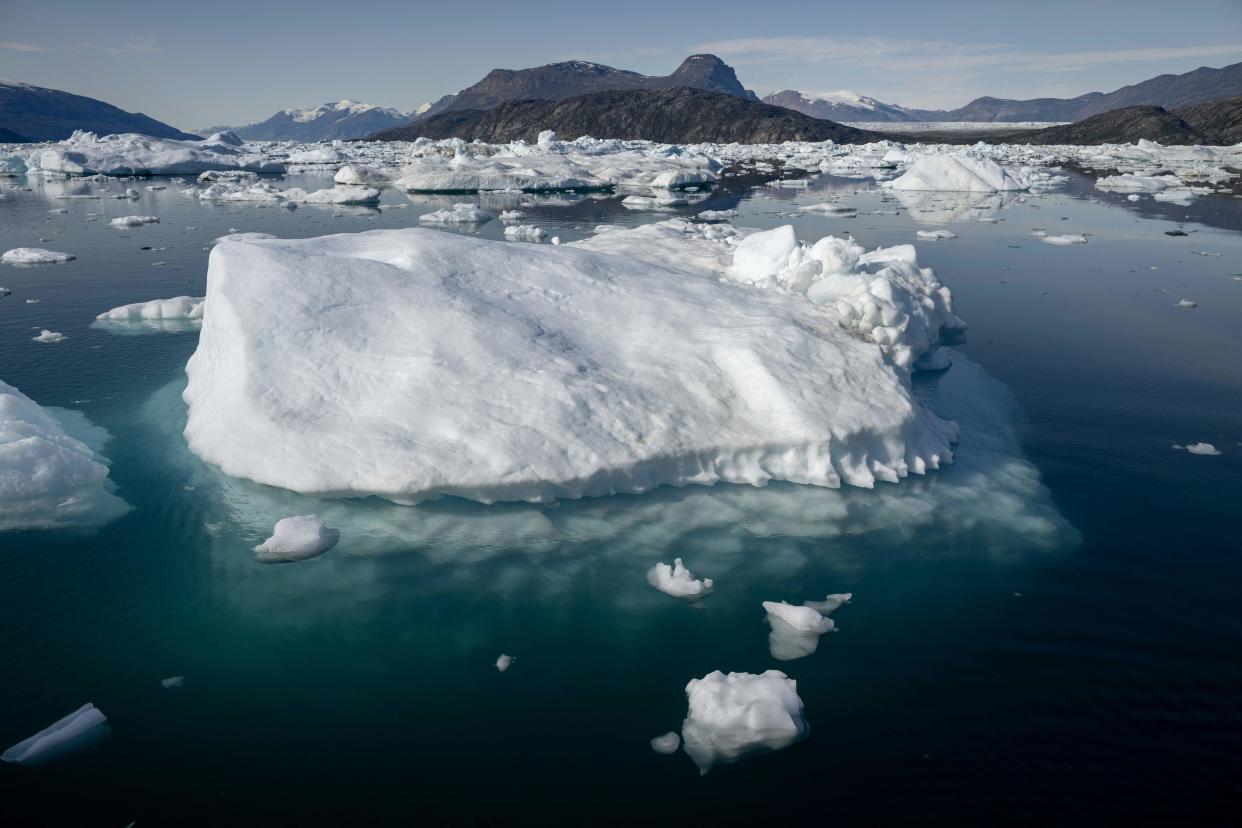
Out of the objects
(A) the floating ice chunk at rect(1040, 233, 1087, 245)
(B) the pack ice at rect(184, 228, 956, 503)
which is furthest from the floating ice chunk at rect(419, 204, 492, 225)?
(A) the floating ice chunk at rect(1040, 233, 1087, 245)

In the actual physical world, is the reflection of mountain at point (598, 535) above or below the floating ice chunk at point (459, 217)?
below

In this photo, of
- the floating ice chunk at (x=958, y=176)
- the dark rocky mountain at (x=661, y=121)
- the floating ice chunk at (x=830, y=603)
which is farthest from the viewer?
the dark rocky mountain at (x=661, y=121)

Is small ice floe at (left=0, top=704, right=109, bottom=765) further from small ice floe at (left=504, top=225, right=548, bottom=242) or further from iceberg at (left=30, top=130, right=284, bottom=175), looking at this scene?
iceberg at (left=30, top=130, right=284, bottom=175)

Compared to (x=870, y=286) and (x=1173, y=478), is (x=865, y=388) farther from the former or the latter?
(x=1173, y=478)

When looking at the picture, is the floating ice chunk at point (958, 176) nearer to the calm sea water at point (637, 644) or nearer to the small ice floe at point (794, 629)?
the calm sea water at point (637, 644)

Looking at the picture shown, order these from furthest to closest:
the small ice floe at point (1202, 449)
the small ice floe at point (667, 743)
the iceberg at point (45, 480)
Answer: the small ice floe at point (1202, 449) < the iceberg at point (45, 480) < the small ice floe at point (667, 743)

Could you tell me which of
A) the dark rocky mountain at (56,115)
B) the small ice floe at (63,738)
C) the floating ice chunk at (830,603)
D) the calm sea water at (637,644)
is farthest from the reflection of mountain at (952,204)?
the dark rocky mountain at (56,115)

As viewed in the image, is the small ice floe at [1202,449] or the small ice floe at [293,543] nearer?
the small ice floe at [293,543]

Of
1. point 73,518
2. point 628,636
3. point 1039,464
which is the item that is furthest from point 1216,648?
point 73,518
